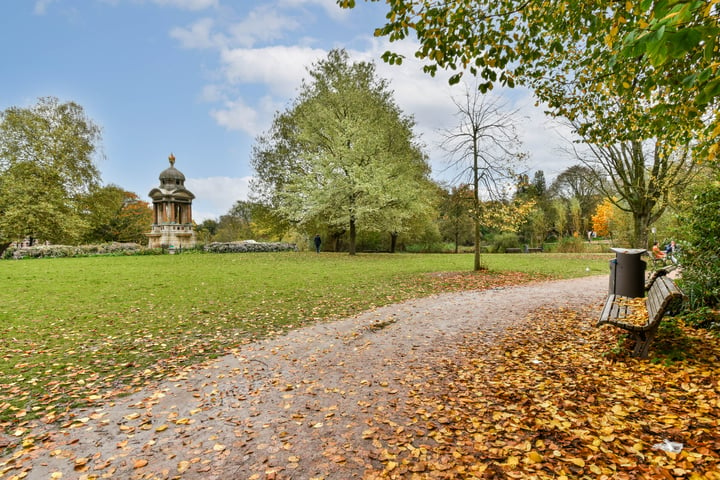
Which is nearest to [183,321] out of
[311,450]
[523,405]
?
[311,450]

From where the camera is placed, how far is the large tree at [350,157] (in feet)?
70.0

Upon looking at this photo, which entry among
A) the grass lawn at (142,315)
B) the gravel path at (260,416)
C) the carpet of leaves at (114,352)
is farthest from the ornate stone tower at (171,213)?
the gravel path at (260,416)

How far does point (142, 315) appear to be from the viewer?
7.88 metres

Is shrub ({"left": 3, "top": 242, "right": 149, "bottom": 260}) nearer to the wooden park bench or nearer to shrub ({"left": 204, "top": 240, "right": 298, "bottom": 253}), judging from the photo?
shrub ({"left": 204, "top": 240, "right": 298, "bottom": 253})

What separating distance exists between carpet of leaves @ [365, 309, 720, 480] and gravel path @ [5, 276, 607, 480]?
14.6 inches

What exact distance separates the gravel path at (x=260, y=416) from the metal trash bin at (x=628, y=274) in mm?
4413

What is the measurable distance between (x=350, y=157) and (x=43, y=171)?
24.3m

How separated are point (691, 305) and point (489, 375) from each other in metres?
3.85

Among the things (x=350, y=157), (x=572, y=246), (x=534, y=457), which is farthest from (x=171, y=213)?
(x=572, y=246)

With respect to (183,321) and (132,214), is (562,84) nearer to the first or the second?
(183,321)

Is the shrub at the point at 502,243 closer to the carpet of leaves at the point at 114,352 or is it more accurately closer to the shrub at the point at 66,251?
the carpet of leaves at the point at 114,352

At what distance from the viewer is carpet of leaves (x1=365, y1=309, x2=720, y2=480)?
2.56 meters

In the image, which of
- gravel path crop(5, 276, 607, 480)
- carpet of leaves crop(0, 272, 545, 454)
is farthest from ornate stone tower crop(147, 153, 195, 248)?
gravel path crop(5, 276, 607, 480)

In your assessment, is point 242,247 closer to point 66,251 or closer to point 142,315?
point 66,251
